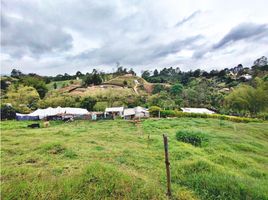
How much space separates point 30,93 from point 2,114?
1228 cm

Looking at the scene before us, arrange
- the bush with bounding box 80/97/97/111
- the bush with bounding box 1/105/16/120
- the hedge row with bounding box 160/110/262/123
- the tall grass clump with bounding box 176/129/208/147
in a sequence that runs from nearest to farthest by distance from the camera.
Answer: the tall grass clump with bounding box 176/129/208/147 → the hedge row with bounding box 160/110/262/123 → the bush with bounding box 1/105/16/120 → the bush with bounding box 80/97/97/111

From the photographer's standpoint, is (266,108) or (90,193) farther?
(266,108)

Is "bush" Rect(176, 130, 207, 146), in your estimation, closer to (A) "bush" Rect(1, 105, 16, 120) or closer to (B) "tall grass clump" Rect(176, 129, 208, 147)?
(B) "tall grass clump" Rect(176, 129, 208, 147)

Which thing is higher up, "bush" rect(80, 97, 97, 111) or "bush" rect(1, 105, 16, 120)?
"bush" rect(80, 97, 97, 111)

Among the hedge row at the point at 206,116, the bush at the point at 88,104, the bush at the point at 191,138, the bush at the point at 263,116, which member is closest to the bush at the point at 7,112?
the bush at the point at 88,104

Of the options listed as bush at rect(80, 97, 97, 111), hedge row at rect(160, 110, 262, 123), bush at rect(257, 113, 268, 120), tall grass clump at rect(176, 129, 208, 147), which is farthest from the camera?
bush at rect(80, 97, 97, 111)

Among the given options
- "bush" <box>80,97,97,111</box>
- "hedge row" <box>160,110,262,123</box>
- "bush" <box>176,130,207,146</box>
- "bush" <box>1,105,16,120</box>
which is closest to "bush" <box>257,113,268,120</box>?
"hedge row" <box>160,110,262,123</box>

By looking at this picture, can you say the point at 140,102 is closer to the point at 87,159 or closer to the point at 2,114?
the point at 2,114

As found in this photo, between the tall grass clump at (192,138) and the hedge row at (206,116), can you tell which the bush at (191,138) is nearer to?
the tall grass clump at (192,138)

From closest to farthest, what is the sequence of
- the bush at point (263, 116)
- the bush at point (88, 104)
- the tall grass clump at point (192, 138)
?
1. the tall grass clump at point (192, 138)
2. the bush at point (263, 116)
3. the bush at point (88, 104)

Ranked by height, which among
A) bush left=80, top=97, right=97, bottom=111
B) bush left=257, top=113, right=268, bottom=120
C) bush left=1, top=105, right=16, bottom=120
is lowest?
bush left=257, top=113, right=268, bottom=120

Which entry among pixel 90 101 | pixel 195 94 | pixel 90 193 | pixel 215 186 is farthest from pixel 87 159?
pixel 195 94

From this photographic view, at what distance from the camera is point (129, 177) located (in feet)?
16.9

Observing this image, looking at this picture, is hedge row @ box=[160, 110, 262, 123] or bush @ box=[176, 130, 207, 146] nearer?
bush @ box=[176, 130, 207, 146]
